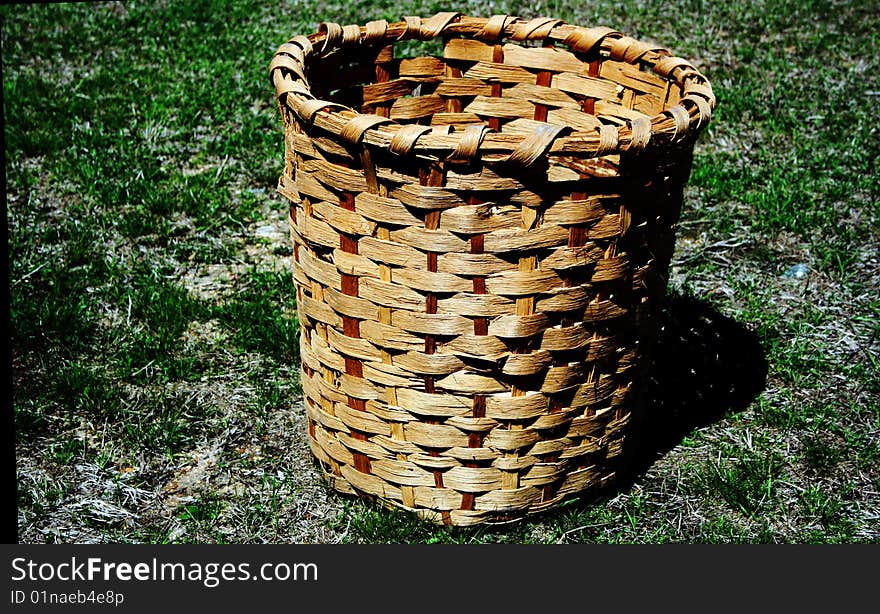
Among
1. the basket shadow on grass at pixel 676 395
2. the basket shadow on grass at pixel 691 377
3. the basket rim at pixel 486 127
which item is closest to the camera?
the basket rim at pixel 486 127

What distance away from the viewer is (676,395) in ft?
8.73

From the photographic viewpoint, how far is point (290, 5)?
4.72m

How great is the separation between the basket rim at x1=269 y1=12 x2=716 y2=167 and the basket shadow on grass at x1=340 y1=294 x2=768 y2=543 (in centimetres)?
57

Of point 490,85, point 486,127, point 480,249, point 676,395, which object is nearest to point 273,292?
point 490,85

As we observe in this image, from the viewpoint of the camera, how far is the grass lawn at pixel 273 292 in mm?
2311

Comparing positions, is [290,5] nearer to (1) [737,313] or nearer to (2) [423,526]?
(1) [737,313]

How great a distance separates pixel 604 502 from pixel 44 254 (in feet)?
6.34

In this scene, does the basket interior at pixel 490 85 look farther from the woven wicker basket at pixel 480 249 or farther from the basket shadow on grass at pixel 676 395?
the basket shadow on grass at pixel 676 395

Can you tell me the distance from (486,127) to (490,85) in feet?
2.47

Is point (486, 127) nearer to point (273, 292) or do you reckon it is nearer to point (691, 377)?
point (691, 377)

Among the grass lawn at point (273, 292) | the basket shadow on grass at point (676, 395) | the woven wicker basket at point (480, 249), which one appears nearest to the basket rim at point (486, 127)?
the woven wicker basket at point (480, 249)

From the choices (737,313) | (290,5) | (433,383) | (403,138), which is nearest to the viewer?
(403,138)

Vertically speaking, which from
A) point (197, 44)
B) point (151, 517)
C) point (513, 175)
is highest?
point (513, 175)

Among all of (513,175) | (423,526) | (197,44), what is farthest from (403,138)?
(197,44)
